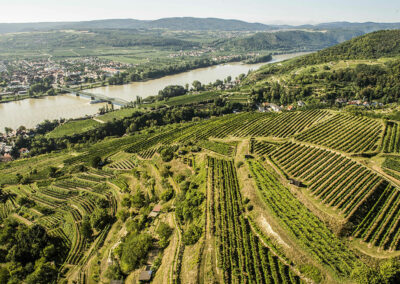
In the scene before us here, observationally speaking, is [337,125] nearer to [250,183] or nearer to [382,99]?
[250,183]

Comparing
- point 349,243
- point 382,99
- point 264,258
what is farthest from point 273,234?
point 382,99

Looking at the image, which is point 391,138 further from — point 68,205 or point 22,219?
point 22,219

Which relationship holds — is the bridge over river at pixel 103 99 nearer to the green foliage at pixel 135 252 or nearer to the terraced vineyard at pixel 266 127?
the terraced vineyard at pixel 266 127

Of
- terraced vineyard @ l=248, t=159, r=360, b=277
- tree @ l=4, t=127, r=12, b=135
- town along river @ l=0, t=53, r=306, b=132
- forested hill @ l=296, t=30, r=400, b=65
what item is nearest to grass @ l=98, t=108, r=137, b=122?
town along river @ l=0, t=53, r=306, b=132

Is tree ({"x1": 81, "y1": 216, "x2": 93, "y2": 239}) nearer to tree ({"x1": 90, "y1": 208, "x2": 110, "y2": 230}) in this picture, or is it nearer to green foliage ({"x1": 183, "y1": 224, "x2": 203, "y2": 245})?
Answer: tree ({"x1": 90, "y1": 208, "x2": 110, "y2": 230})

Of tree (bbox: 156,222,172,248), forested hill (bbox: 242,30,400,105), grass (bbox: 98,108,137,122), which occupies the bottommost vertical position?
tree (bbox: 156,222,172,248)

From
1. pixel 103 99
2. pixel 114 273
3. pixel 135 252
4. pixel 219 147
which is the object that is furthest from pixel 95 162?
pixel 103 99
